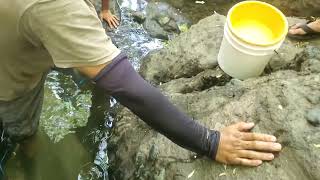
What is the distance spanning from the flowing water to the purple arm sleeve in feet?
4.67

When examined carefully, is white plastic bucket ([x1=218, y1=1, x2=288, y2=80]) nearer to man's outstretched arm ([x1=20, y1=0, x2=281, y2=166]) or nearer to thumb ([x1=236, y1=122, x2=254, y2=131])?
thumb ([x1=236, y1=122, x2=254, y2=131])

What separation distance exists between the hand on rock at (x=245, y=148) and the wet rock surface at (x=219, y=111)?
66 millimetres

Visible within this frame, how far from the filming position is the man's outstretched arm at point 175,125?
6.49 ft

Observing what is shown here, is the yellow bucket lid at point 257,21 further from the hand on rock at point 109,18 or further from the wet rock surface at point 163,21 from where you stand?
the hand on rock at point 109,18

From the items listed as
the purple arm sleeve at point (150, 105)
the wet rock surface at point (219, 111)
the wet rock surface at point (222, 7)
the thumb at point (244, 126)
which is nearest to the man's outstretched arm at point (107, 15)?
the wet rock surface at point (222, 7)

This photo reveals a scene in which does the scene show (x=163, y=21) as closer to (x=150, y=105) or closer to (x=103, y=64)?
(x=150, y=105)

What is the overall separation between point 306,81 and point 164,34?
253 cm

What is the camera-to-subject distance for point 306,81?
9.18ft

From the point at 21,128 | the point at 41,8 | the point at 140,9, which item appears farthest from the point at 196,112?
the point at 140,9

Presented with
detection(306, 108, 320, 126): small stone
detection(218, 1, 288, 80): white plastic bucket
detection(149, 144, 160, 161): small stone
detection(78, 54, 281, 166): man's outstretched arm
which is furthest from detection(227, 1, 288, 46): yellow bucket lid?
detection(149, 144, 160, 161): small stone

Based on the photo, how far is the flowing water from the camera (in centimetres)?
355

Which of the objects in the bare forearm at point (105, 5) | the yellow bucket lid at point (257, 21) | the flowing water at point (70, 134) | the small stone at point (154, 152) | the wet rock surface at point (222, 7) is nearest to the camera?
the small stone at point (154, 152)

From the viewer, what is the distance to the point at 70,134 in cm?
383

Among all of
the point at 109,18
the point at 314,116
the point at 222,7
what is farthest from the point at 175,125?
the point at 222,7
